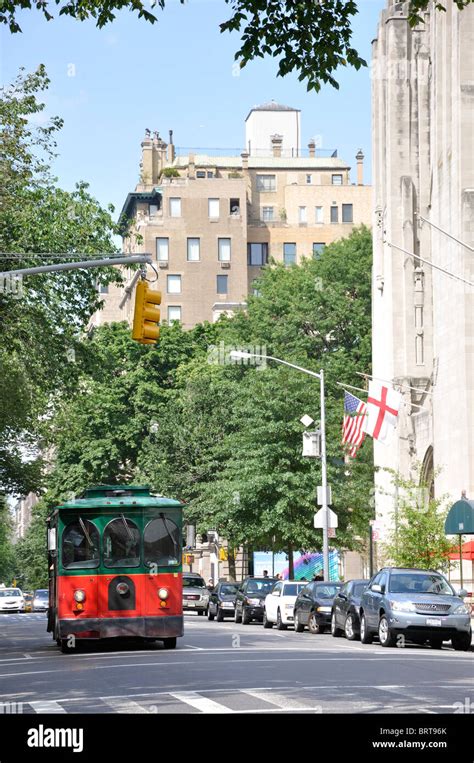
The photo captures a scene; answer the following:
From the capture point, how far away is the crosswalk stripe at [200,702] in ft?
45.0

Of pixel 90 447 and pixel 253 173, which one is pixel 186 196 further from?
pixel 90 447

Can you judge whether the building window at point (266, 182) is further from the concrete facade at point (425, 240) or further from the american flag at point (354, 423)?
the american flag at point (354, 423)

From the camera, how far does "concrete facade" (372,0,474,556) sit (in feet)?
161

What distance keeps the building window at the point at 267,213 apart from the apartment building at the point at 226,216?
8 centimetres

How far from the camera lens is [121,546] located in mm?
27844

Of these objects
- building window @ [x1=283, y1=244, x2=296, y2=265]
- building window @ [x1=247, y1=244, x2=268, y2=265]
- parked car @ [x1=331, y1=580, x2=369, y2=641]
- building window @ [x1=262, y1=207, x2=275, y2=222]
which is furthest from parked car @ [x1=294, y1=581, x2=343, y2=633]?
building window @ [x1=262, y1=207, x2=275, y2=222]

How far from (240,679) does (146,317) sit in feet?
20.6

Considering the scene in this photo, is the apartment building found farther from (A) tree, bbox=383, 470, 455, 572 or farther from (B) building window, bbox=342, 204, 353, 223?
(A) tree, bbox=383, 470, 455, 572

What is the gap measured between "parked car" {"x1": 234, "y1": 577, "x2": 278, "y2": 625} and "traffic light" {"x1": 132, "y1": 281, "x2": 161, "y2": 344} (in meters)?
25.5

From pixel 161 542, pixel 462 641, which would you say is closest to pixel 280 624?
pixel 462 641

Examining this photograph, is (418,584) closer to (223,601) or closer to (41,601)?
(223,601)

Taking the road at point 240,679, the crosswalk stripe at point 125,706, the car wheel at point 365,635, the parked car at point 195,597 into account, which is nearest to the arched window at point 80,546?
the road at point 240,679
